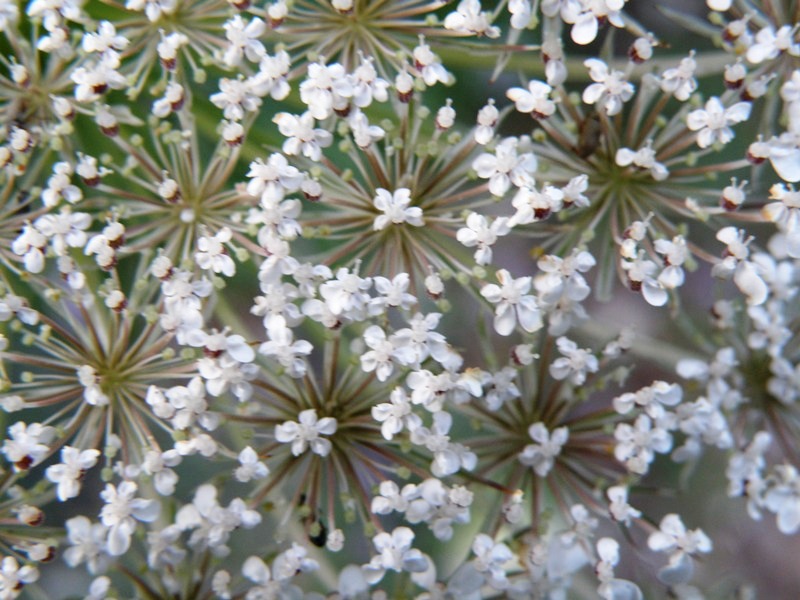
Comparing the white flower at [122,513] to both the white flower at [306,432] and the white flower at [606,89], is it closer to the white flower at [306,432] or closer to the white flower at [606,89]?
the white flower at [306,432]

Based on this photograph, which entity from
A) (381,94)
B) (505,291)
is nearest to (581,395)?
(505,291)

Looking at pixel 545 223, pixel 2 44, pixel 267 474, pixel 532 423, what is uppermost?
pixel 2 44

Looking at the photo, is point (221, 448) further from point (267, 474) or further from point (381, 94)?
point (381, 94)

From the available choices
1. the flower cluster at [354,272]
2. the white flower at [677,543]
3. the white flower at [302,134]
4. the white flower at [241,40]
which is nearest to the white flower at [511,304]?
the flower cluster at [354,272]

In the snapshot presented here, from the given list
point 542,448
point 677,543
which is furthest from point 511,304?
point 677,543

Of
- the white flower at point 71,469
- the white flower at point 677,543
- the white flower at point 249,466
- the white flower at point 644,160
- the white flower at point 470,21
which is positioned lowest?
the white flower at point 71,469
